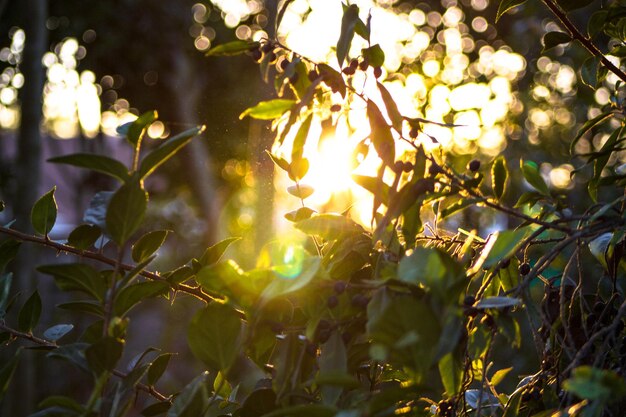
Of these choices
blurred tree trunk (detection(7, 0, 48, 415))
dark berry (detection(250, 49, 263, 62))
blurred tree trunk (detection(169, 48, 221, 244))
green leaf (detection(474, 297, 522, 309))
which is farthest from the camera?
blurred tree trunk (detection(169, 48, 221, 244))

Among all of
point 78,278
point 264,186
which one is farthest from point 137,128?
point 264,186

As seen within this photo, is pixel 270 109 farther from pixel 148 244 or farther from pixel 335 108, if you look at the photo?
pixel 148 244

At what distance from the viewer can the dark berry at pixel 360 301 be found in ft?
1.94

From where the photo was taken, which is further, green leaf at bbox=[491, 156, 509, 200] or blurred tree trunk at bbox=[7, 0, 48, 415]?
blurred tree trunk at bbox=[7, 0, 48, 415]

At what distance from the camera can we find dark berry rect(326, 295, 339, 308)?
0.60 meters

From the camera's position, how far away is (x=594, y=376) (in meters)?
0.44

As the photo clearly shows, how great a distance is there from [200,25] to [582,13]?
3.83 meters

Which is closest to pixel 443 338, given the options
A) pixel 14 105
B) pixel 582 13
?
pixel 582 13

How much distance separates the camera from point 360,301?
0.59 metres

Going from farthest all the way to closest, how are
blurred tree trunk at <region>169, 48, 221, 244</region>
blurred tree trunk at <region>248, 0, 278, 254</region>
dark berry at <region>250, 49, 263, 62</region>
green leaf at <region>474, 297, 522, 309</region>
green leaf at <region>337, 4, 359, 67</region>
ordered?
blurred tree trunk at <region>169, 48, 221, 244</region>, blurred tree trunk at <region>248, 0, 278, 254</region>, dark berry at <region>250, 49, 263, 62</region>, green leaf at <region>337, 4, 359, 67</region>, green leaf at <region>474, 297, 522, 309</region>

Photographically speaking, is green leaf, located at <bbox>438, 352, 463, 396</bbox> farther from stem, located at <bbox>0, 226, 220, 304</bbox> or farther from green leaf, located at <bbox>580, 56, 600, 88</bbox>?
green leaf, located at <bbox>580, 56, 600, 88</bbox>

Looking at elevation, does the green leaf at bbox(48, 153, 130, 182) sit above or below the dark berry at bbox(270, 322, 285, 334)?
above

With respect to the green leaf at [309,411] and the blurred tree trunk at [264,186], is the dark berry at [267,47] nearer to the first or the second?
the green leaf at [309,411]

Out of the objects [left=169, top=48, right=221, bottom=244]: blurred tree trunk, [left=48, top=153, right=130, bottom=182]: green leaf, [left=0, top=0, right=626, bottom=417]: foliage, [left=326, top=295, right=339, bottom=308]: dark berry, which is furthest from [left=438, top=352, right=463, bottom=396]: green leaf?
[left=169, top=48, right=221, bottom=244]: blurred tree trunk
